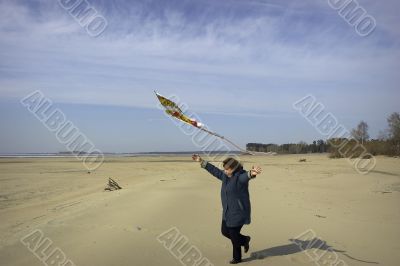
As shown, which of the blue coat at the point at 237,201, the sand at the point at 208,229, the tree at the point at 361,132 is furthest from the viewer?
the tree at the point at 361,132

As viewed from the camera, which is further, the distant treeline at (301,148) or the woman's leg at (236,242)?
the distant treeline at (301,148)

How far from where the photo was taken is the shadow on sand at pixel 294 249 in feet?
25.4

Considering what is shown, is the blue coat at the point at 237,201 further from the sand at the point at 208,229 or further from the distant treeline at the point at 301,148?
the distant treeline at the point at 301,148

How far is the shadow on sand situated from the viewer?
25.4 feet

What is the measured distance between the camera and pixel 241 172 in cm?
739

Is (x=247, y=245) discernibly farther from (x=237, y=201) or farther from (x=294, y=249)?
(x=294, y=249)

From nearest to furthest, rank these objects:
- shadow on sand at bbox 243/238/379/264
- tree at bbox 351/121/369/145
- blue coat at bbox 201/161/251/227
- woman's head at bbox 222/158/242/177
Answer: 1. blue coat at bbox 201/161/251/227
2. woman's head at bbox 222/158/242/177
3. shadow on sand at bbox 243/238/379/264
4. tree at bbox 351/121/369/145

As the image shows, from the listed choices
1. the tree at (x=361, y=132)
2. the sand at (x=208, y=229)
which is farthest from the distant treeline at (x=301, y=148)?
the sand at (x=208, y=229)

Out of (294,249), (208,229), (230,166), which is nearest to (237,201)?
(230,166)

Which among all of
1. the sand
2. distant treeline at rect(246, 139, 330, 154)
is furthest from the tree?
the sand

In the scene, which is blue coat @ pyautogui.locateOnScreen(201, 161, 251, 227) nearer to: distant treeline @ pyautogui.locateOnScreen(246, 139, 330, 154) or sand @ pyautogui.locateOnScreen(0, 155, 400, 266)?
sand @ pyautogui.locateOnScreen(0, 155, 400, 266)

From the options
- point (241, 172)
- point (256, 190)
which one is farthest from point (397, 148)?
point (241, 172)

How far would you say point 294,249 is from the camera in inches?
321

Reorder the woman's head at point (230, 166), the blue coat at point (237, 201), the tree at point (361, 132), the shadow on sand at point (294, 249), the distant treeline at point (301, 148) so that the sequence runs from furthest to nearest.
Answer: the distant treeline at point (301, 148)
the tree at point (361, 132)
the shadow on sand at point (294, 249)
the woman's head at point (230, 166)
the blue coat at point (237, 201)
